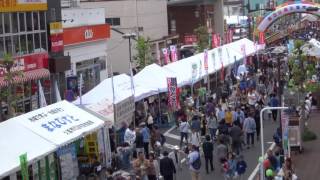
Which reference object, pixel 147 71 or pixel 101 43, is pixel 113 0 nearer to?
pixel 101 43

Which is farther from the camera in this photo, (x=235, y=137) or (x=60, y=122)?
(x=235, y=137)

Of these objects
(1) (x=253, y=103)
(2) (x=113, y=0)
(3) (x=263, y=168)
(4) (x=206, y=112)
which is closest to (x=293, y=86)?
(1) (x=253, y=103)

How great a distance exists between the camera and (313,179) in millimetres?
21000

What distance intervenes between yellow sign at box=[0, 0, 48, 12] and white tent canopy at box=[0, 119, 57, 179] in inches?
486

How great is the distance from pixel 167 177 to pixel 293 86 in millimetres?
12646

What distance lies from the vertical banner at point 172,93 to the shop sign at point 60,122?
7.86 m

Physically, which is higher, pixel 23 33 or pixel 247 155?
pixel 23 33

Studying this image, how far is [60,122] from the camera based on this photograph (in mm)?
19422

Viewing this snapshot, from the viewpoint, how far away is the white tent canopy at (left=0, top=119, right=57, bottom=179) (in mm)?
15391

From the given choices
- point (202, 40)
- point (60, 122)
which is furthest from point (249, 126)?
point (202, 40)

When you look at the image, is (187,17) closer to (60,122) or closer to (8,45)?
(8,45)

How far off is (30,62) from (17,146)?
49.7ft

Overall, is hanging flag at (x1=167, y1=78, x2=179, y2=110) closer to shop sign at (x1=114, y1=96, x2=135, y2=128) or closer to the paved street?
the paved street

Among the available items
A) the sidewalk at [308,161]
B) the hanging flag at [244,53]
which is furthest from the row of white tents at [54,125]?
the hanging flag at [244,53]
